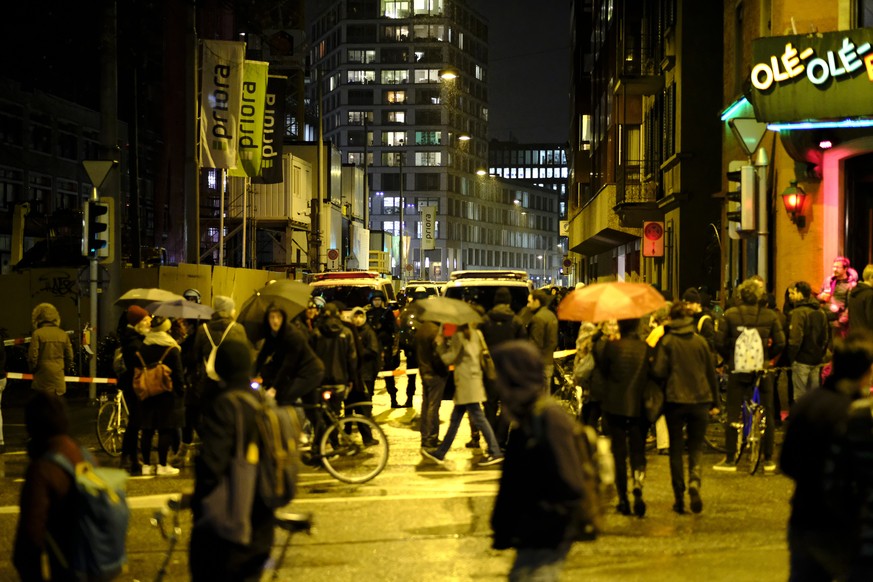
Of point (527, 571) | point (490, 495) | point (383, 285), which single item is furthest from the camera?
point (383, 285)

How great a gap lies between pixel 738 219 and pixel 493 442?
10.5 meters

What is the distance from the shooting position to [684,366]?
9.53 m

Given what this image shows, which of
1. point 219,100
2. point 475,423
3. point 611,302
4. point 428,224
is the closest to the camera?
point 611,302

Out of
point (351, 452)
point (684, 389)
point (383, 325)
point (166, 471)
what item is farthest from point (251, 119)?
point (684, 389)

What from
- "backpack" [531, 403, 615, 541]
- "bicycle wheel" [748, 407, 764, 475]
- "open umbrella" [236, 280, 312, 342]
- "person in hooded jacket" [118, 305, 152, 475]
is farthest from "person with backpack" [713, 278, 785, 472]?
"backpack" [531, 403, 615, 541]

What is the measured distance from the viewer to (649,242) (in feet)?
105

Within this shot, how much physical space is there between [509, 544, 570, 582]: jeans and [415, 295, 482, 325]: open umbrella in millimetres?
7090

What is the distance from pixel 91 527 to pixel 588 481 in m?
2.18

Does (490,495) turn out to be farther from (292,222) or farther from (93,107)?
(93,107)

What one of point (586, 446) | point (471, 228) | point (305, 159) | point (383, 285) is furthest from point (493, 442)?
point (471, 228)

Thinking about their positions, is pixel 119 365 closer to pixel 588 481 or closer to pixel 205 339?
pixel 205 339

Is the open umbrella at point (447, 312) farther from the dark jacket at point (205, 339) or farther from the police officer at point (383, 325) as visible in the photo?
the police officer at point (383, 325)

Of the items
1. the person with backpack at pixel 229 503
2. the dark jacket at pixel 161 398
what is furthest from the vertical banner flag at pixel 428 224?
the person with backpack at pixel 229 503

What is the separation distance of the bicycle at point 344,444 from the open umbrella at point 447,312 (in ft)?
4.24
